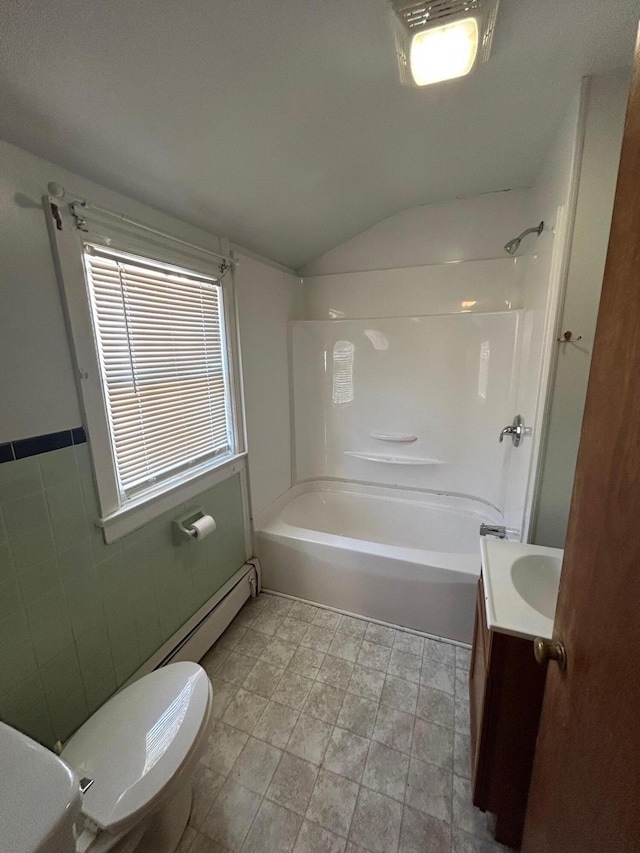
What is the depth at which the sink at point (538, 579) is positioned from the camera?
121cm

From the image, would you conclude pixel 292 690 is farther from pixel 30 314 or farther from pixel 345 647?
pixel 30 314

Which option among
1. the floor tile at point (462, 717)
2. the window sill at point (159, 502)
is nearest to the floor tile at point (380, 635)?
the floor tile at point (462, 717)

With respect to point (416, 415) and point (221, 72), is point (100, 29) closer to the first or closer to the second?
point (221, 72)

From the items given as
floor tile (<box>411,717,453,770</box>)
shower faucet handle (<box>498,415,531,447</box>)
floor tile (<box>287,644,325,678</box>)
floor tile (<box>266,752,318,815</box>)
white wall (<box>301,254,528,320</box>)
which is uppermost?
white wall (<box>301,254,528,320</box>)

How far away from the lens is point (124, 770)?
1.03 m

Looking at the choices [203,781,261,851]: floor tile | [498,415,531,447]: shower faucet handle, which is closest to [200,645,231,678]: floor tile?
[203,781,261,851]: floor tile

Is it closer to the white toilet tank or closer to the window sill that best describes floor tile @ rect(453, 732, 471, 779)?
the white toilet tank

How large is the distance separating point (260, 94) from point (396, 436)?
6.92 ft

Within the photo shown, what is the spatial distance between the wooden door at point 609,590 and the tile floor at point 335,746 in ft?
2.36

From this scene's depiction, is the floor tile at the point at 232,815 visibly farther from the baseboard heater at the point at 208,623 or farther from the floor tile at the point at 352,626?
the floor tile at the point at 352,626

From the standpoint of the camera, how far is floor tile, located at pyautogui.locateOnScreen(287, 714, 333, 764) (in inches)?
55.1

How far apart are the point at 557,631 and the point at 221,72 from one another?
5.60 feet

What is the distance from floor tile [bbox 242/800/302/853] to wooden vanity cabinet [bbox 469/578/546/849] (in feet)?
2.05

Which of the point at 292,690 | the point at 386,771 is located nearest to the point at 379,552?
the point at 292,690
